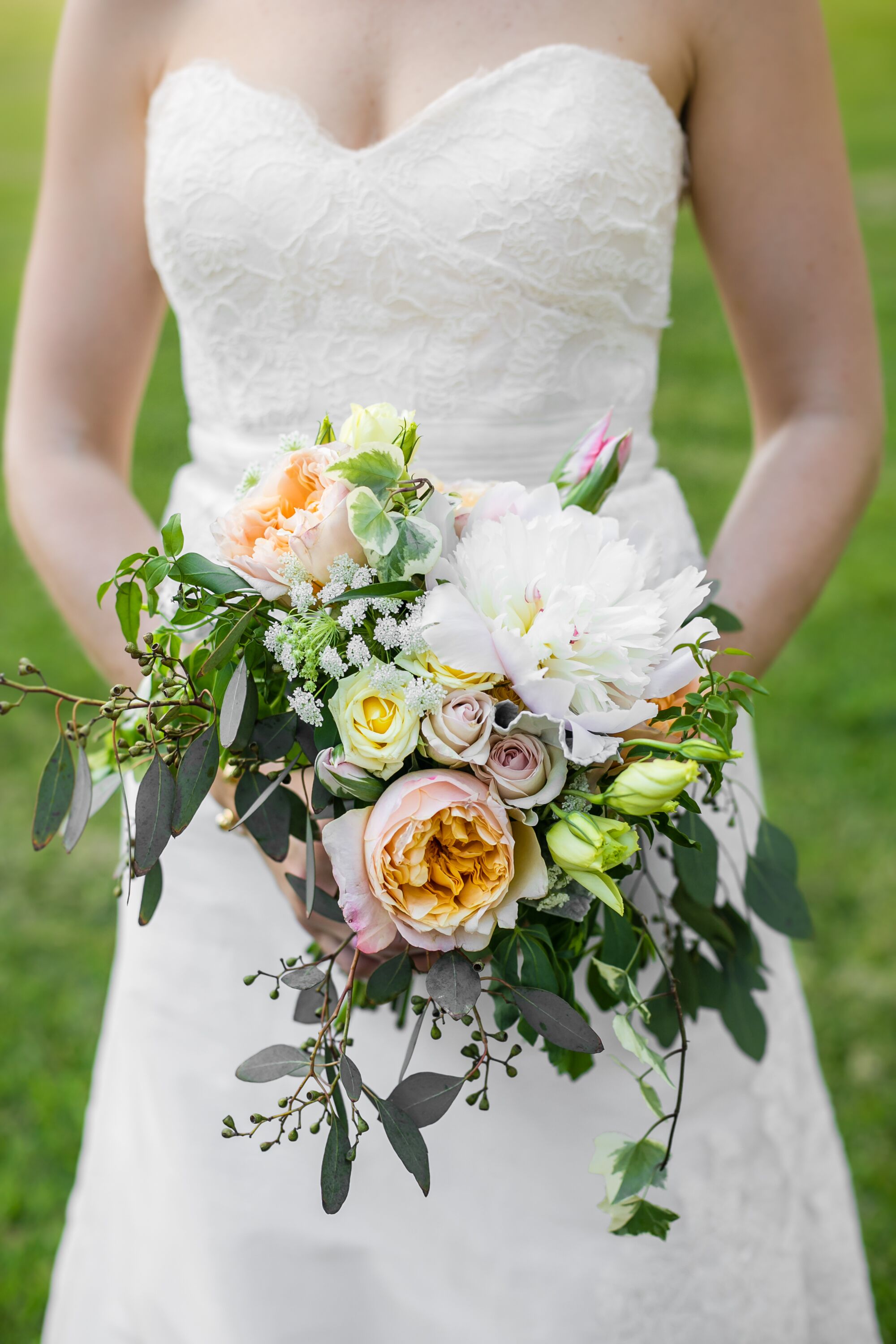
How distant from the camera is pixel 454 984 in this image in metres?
1.12

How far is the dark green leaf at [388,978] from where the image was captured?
1248 mm

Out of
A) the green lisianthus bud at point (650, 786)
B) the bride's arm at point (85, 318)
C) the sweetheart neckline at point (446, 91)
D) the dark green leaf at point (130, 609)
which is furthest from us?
the bride's arm at point (85, 318)

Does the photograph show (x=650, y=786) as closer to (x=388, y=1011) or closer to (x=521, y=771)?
(x=521, y=771)

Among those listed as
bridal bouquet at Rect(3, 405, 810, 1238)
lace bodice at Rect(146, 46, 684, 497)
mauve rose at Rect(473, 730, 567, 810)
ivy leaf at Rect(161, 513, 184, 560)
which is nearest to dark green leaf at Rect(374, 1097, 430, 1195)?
bridal bouquet at Rect(3, 405, 810, 1238)

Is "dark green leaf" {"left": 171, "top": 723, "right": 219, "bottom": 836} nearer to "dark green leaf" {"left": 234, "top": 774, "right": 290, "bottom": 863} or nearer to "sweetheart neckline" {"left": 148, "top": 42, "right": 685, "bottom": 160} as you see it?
"dark green leaf" {"left": 234, "top": 774, "right": 290, "bottom": 863}

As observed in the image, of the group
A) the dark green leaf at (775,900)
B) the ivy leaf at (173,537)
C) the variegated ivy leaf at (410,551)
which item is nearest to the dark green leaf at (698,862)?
the dark green leaf at (775,900)

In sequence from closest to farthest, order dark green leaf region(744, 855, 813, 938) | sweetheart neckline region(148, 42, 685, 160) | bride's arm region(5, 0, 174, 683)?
dark green leaf region(744, 855, 813, 938) < sweetheart neckline region(148, 42, 685, 160) < bride's arm region(5, 0, 174, 683)

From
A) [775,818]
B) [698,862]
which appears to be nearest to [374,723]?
[698,862]

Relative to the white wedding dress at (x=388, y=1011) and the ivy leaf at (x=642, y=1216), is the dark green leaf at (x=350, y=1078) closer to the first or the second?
the ivy leaf at (x=642, y=1216)

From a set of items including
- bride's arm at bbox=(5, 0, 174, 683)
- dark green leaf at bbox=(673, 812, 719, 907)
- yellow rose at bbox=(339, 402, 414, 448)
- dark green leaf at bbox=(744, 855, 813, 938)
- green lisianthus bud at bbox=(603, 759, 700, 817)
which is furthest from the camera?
bride's arm at bbox=(5, 0, 174, 683)

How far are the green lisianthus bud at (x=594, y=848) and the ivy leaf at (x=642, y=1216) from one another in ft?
1.24

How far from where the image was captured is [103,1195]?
1848mm

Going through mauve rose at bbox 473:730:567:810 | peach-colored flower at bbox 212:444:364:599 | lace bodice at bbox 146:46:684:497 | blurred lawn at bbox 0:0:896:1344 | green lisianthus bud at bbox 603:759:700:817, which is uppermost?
lace bodice at bbox 146:46:684:497

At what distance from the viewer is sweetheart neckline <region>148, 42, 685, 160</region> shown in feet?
5.26
